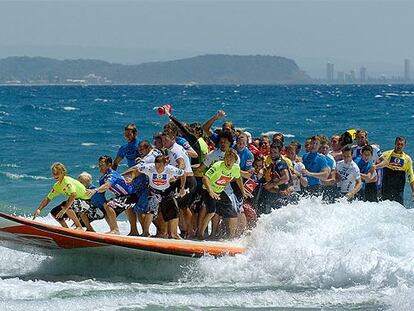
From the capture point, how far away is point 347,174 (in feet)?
47.1

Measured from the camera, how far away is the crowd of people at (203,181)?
41.4 feet

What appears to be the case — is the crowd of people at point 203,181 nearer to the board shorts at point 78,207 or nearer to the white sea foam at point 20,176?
the board shorts at point 78,207

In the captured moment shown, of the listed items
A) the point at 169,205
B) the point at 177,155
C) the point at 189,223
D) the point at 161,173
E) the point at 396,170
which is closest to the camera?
the point at 161,173

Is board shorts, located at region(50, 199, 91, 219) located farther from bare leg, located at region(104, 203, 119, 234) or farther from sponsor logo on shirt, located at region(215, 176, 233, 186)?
sponsor logo on shirt, located at region(215, 176, 233, 186)

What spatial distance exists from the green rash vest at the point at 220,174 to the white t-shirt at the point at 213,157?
0.35 m

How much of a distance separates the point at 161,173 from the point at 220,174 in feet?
2.74

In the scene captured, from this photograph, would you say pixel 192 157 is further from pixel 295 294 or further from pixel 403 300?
pixel 403 300

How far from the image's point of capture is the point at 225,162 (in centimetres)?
1264

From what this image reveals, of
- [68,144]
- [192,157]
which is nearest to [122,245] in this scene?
[192,157]

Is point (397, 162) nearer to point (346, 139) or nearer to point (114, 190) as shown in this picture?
point (346, 139)

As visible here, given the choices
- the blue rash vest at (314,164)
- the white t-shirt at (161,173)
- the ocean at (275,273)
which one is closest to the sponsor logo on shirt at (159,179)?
the white t-shirt at (161,173)

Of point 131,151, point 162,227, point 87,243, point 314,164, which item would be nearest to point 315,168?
point 314,164

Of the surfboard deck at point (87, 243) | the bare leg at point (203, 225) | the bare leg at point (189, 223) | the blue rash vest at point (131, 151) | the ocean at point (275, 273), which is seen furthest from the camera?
the blue rash vest at point (131, 151)

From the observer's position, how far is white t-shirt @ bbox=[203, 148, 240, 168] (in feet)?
43.1
